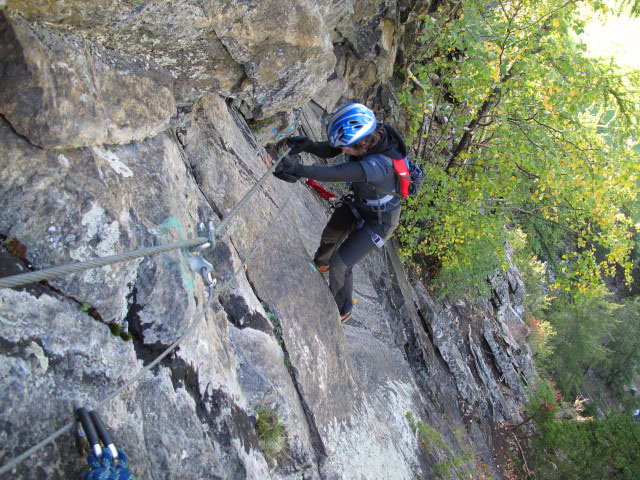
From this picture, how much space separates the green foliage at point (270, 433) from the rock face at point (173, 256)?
0.06 meters

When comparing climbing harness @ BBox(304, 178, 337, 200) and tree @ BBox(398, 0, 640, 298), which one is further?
climbing harness @ BBox(304, 178, 337, 200)

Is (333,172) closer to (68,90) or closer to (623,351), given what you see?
(68,90)

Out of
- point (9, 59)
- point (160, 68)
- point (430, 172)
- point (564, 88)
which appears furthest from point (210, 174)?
point (564, 88)

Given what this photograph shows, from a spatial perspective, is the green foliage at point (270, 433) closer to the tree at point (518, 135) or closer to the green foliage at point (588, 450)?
the tree at point (518, 135)

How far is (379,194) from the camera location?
552 cm

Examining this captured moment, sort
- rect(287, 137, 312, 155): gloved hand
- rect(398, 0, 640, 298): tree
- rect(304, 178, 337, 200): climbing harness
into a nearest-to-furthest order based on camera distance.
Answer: rect(287, 137, 312, 155): gloved hand < rect(398, 0, 640, 298): tree < rect(304, 178, 337, 200): climbing harness

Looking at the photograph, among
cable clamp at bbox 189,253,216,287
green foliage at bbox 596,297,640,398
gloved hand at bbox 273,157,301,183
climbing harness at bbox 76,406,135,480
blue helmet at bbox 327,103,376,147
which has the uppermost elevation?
blue helmet at bbox 327,103,376,147

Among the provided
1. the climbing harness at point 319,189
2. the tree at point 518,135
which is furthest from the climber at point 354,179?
the tree at point 518,135

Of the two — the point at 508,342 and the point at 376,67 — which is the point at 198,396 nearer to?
the point at 376,67

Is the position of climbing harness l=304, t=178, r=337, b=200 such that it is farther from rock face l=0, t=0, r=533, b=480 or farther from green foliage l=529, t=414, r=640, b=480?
green foliage l=529, t=414, r=640, b=480

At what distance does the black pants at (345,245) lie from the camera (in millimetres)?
5875

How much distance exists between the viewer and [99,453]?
225 centimetres

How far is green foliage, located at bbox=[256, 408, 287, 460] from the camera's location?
12.6ft

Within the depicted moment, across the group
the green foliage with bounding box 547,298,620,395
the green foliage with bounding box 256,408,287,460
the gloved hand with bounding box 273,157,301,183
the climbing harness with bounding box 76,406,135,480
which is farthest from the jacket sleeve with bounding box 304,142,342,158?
the green foliage with bounding box 547,298,620,395
